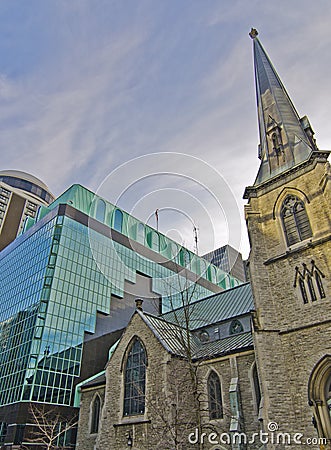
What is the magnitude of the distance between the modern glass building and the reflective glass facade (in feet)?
0.32

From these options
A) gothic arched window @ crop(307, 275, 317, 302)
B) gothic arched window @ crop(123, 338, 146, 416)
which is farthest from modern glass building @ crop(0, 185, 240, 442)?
gothic arched window @ crop(307, 275, 317, 302)

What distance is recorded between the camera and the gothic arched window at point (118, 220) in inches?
1908

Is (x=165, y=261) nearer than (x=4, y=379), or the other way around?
(x=4, y=379)

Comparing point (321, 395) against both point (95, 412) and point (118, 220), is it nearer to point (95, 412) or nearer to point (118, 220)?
point (95, 412)

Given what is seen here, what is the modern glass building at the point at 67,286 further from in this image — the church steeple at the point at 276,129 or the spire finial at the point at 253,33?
the spire finial at the point at 253,33

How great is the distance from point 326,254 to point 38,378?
28.6 meters

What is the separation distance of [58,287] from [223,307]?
1845 cm

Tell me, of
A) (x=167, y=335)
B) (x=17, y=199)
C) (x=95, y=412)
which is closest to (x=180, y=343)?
(x=167, y=335)

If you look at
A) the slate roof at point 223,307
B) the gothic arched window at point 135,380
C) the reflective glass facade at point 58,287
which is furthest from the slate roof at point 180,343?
the reflective glass facade at point 58,287

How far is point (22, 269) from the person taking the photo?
42.5m

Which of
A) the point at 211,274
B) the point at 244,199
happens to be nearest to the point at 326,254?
the point at 244,199

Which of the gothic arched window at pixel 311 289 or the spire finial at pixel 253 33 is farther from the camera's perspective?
the spire finial at pixel 253 33

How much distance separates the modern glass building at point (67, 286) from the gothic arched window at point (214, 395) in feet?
33.9

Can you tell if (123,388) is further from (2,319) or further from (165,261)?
(165,261)
